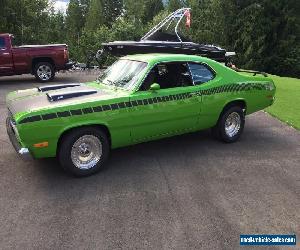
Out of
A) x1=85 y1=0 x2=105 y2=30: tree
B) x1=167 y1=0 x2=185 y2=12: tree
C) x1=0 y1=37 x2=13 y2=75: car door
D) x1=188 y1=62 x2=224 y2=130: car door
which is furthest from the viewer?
x1=167 y1=0 x2=185 y2=12: tree

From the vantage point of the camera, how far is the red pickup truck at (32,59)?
1473 cm

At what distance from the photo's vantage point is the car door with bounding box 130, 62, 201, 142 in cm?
613

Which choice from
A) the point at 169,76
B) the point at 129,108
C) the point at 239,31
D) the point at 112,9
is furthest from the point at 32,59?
the point at 112,9

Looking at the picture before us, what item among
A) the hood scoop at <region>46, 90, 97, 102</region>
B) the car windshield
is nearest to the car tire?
the car windshield

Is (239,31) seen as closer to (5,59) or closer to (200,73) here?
(5,59)

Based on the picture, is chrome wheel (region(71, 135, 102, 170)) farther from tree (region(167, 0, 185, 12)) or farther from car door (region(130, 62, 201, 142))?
tree (region(167, 0, 185, 12))

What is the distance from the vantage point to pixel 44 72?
1542 cm

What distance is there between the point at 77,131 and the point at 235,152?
3002mm

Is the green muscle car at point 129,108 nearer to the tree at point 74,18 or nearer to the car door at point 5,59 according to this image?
the car door at point 5,59

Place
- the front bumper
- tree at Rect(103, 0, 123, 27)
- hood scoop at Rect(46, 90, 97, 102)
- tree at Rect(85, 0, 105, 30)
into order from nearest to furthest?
the front bumper < hood scoop at Rect(46, 90, 97, 102) < tree at Rect(85, 0, 105, 30) < tree at Rect(103, 0, 123, 27)

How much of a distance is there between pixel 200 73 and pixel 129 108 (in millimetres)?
1766

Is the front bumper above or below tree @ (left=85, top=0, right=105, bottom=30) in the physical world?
above

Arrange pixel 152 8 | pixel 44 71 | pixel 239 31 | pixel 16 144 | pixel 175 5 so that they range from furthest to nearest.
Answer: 1. pixel 152 8
2. pixel 175 5
3. pixel 239 31
4. pixel 44 71
5. pixel 16 144

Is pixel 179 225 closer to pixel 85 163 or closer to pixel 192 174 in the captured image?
pixel 192 174
